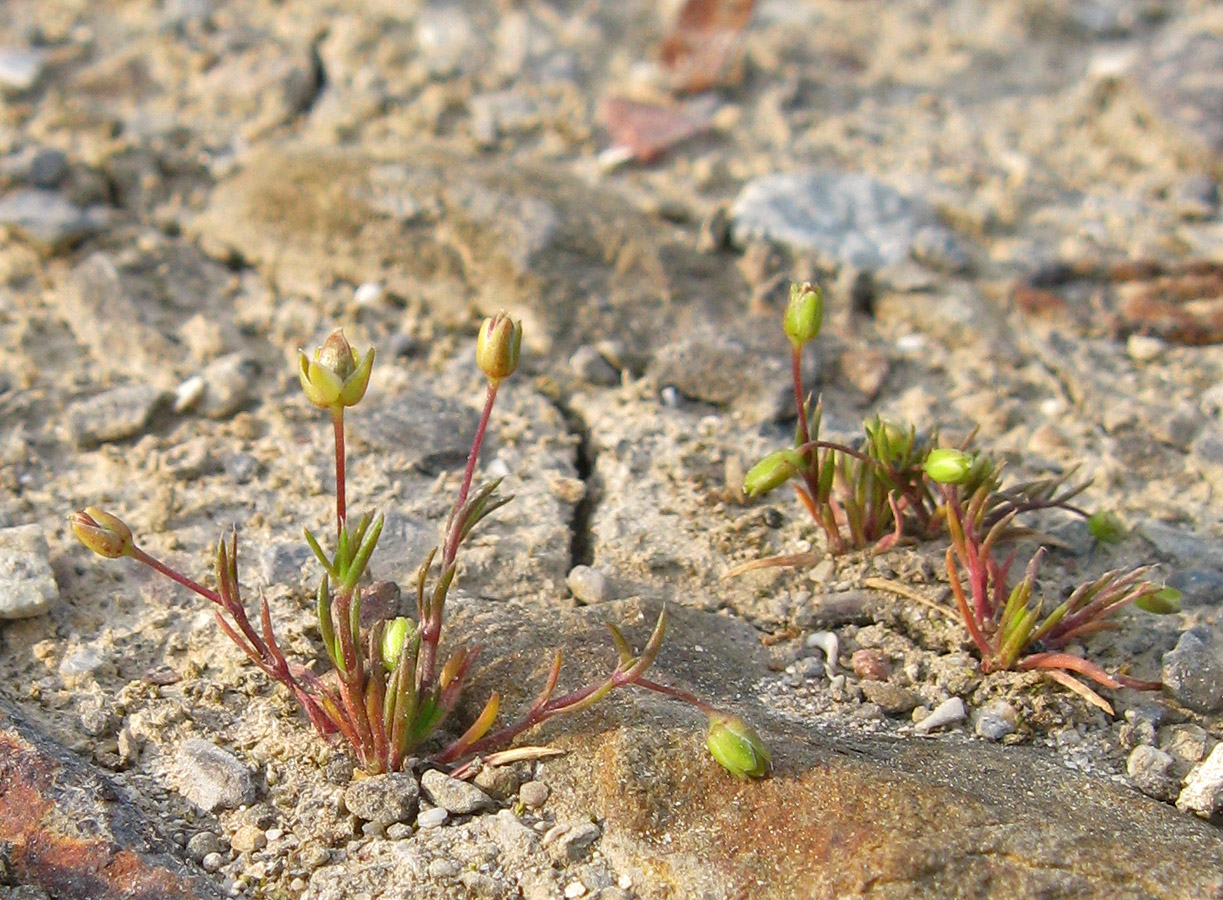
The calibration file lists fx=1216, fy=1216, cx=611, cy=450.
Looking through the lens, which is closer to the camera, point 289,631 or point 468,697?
point 468,697

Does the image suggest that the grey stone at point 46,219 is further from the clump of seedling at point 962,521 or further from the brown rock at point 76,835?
the clump of seedling at point 962,521

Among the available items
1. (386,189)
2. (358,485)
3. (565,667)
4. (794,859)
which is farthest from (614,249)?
(794,859)

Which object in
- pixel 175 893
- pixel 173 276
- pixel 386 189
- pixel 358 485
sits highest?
pixel 386 189

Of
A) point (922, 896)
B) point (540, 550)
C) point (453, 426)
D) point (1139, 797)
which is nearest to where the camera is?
point (922, 896)

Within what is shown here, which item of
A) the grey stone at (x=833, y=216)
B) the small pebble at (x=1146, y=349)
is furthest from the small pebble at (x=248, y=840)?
the small pebble at (x=1146, y=349)

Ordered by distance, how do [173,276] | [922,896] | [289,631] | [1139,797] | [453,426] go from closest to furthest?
[922,896], [1139,797], [289,631], [453,426], [173,276]

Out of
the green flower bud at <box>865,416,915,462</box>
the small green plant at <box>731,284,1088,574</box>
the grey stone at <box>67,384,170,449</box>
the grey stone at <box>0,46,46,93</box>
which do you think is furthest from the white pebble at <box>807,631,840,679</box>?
the grey stone at <box>0,46,46,93</box>

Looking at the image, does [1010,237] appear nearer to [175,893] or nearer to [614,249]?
[614,249]

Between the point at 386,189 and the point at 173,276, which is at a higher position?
the point at 386,189

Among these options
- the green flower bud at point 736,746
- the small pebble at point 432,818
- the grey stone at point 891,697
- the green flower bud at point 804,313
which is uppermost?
the green flower bud at point 804,313
